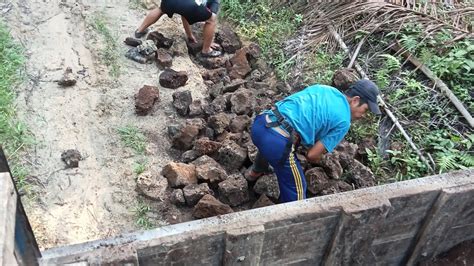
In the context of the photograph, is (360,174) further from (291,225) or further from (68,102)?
(68,102)

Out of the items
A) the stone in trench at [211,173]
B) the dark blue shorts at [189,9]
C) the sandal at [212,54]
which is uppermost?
the dark blue shorts at [189,9]

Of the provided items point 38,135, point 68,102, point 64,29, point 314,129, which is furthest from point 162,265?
point 64,29

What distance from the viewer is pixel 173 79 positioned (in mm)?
5453

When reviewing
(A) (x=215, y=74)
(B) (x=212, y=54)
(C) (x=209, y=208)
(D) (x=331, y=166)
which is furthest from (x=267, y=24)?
(C) (x=209, y=208)

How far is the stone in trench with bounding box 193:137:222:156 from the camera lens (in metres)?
4.63

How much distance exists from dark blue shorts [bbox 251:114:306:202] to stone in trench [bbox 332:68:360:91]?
4.84 ft

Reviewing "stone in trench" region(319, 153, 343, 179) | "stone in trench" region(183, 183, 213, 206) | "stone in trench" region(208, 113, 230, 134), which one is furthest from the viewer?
"stone in trench" region(208, 113, 230, 134)

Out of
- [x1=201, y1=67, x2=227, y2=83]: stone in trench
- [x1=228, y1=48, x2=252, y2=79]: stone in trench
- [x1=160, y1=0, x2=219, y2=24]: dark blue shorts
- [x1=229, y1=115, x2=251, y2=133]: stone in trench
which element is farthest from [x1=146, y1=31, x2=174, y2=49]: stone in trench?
[x1=229, y1=115, x2=251, y2=133]: stone in trench

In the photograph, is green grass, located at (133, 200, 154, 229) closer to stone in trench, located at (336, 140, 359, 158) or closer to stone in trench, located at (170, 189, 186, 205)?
stone in trench, located at (170, 189, 186, 205)

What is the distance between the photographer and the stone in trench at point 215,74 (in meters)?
5.81

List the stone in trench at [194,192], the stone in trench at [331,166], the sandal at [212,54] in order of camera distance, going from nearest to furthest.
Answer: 1. the stone in trench at [194,192]
2. the stone in trench at [331,166]
3. the sandal at [212,54]

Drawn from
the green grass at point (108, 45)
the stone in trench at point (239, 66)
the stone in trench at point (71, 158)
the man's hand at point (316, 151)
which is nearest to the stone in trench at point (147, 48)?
the green grass at point (108, 45)

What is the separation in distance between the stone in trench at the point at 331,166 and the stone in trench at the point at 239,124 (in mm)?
857

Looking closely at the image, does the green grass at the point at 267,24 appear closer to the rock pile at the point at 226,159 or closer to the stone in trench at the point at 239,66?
the stone in trench at the point at 239,66
